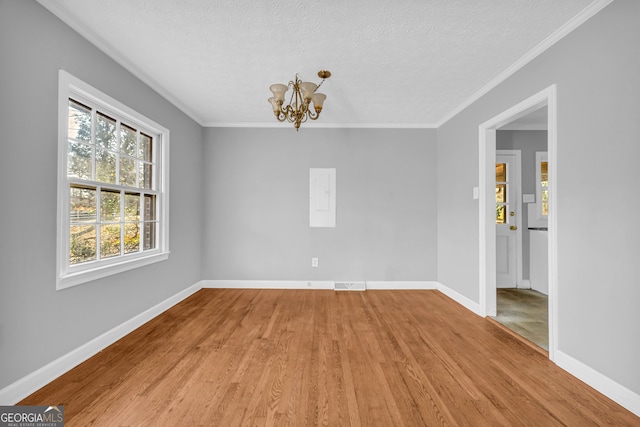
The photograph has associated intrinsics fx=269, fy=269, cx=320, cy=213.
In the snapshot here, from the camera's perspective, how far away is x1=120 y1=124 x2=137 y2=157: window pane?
2.71m

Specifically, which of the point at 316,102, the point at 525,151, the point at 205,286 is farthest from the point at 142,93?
the point at 525,151

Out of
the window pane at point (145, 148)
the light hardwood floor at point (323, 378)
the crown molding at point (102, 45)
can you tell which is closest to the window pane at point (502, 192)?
the light hardwood floor at point (323, 378)

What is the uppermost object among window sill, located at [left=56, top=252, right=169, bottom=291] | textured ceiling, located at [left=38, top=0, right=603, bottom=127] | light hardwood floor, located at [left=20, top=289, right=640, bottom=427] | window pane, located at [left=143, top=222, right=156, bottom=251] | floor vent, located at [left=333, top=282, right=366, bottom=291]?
textured ceiling, located at [left=38, top=0, right=603, bottom=127]

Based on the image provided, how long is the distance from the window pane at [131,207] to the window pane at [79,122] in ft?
2.32

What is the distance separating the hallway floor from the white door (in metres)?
0.28

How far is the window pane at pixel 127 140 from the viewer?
2715 millimetres

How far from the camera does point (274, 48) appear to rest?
7.69 ft

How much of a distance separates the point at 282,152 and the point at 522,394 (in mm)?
3838

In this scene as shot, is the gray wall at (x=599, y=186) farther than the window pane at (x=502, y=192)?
No

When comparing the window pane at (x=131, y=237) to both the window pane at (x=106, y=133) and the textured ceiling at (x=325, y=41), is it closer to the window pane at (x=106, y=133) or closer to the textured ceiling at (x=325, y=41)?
the window pane at (x=106, y=133)

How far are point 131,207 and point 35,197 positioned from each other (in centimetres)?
109

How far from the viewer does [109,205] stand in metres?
2.53

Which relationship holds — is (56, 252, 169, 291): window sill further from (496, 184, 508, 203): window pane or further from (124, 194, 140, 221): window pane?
(496, 184, 508, 203): window pane

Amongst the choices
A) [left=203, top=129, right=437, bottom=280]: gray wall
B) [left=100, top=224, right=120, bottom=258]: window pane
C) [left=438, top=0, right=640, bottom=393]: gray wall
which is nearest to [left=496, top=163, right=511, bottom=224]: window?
[left=203, top=129, right=437, bottom=280]: gray wall
